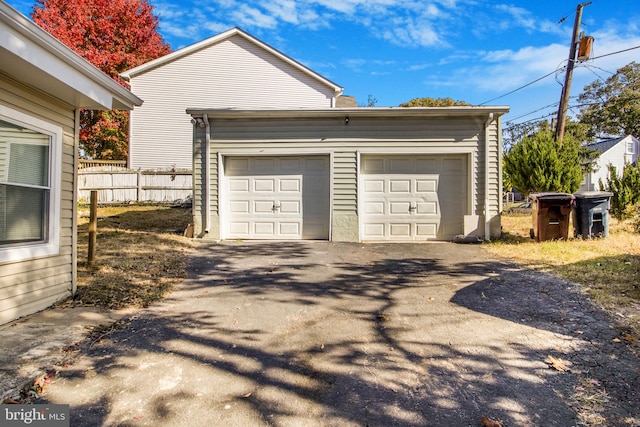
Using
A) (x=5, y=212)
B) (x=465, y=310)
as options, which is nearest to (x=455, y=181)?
(x=465, y=310)

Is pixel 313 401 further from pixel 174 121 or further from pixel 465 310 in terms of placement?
pixel 174 121

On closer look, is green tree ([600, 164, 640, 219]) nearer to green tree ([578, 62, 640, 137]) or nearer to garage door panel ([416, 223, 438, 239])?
garage door panel ([416, 223, 438, 239])

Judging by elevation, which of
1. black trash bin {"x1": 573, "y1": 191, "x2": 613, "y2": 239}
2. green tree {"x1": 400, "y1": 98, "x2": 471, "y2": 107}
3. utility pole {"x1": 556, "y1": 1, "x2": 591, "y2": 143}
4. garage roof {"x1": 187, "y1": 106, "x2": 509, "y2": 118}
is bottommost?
black trash bin {"x1": 573, "y1": 191, "x2": 613, "y2": 239}

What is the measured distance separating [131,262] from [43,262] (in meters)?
2.01

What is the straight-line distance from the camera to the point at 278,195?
9.16 meters

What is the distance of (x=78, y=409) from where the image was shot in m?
2.34

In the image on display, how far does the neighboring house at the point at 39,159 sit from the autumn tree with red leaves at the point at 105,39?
1702 cm

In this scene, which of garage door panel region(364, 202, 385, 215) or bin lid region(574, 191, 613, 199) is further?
garage door panel region(364, 202, 385, 215)

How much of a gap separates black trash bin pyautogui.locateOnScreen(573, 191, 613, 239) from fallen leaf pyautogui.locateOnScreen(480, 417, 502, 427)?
7.67 meters

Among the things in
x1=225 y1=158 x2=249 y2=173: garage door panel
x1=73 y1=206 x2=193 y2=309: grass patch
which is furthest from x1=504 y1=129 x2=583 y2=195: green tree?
x1=73 y1=206 x2=193 y2=309: grass patch

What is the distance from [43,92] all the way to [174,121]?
13238 mm

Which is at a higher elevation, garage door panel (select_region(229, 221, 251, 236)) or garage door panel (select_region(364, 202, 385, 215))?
garage door panel (select_region(364, 202, 385, 215))

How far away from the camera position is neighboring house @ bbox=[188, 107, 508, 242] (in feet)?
29.3

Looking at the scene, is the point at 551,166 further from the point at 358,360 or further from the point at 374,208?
the point at 358,360
